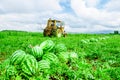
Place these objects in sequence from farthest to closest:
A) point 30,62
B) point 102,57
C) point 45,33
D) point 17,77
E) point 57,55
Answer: point 45,33
point 102,57
point 57,55
point 30,62
point 17,77

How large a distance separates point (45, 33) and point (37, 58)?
75.1ft

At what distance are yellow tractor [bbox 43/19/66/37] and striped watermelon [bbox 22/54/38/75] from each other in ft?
75.0

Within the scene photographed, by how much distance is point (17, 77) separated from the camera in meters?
7.02

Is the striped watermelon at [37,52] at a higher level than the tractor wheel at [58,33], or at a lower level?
higher

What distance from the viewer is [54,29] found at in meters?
31.0

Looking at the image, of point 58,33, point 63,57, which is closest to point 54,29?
point 58,33

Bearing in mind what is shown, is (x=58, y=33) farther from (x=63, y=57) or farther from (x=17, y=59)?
(x=17, y=59)

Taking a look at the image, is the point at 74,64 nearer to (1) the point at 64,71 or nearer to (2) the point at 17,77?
(1) the point at 64,71

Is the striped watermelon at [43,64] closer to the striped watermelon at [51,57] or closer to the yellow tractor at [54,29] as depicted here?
the striped watermelon at [51,57]

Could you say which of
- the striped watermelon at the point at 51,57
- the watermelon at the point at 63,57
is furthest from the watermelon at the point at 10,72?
the watermelon at the point at 63,57

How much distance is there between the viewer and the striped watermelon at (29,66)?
734cm

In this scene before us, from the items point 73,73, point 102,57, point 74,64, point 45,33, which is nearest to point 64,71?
point 73,73

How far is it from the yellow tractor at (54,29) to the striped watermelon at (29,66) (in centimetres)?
2285

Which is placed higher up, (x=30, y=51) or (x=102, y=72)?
(x=30, y=51)
